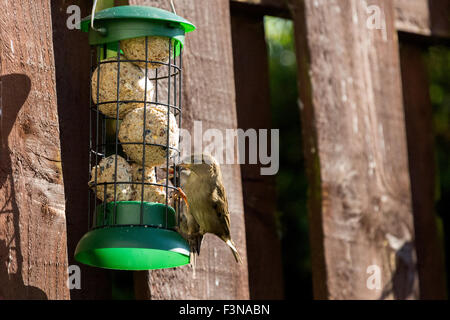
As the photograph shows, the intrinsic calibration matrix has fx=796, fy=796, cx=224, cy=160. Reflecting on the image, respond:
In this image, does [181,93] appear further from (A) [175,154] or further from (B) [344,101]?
(B) [344,101]

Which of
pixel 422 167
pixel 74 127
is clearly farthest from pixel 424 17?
pixel 74 127

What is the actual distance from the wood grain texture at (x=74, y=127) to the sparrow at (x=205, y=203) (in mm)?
407

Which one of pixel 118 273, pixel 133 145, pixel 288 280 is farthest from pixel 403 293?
pixel 133 145

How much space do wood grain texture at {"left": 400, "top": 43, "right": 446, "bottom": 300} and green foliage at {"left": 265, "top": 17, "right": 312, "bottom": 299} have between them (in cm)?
60

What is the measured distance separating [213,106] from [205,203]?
433mm

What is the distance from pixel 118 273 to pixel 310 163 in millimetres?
1102

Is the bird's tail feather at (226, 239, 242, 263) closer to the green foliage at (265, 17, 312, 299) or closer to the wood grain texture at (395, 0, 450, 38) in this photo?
the green foliage at (265, 17, 312, 299)

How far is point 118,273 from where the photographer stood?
3.92m

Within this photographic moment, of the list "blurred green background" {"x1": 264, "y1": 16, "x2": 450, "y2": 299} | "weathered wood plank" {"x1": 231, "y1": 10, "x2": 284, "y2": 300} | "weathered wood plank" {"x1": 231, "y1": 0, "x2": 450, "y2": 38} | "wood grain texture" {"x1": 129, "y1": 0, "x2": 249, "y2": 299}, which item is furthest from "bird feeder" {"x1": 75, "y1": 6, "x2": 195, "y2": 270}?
"weathered wood plank" {"x1": 231, "y1": 0, "x2": 450, "y2": 38}

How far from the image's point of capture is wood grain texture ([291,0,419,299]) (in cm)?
360

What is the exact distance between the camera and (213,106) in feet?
11.1

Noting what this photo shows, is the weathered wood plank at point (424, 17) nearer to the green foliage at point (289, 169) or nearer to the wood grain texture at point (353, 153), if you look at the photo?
the wood grain texture at point (353, 153)

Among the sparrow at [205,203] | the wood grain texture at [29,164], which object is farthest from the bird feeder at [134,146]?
the sparrow at [205,203]

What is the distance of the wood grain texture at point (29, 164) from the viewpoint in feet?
8.98
